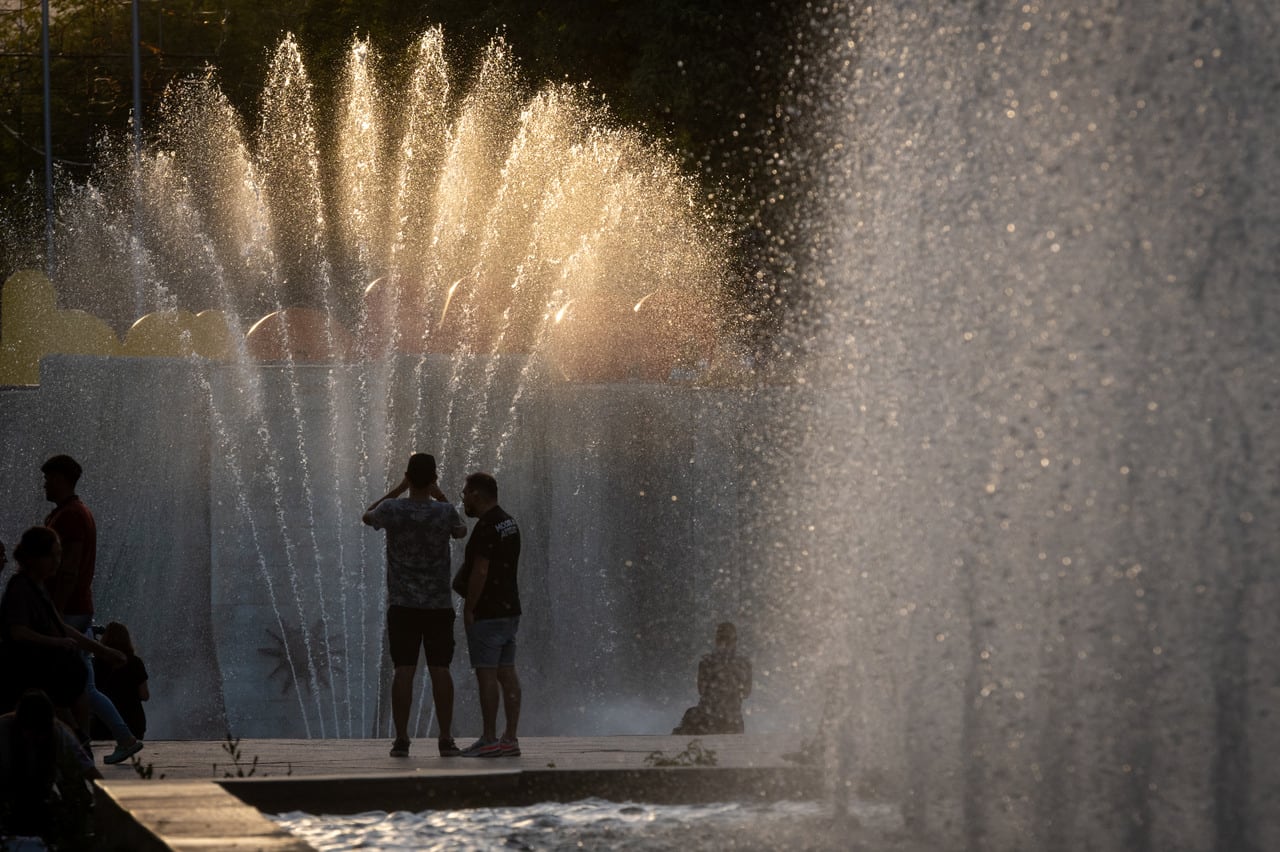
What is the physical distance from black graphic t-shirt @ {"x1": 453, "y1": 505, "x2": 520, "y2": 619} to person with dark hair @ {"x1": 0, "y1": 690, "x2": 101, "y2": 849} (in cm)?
301

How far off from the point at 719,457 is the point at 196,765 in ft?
23.7

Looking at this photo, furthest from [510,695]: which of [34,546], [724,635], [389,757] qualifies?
[724,635]

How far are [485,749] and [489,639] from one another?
1.86 ft

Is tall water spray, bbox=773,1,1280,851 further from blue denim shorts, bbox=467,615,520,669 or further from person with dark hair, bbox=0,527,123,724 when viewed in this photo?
person with dark hair, bbox=0,527,123,724

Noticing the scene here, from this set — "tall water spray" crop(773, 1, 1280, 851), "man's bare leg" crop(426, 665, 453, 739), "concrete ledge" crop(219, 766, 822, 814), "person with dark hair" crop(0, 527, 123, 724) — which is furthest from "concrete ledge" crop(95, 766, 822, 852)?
"man's bare leg" crop(426, 665, 453, 739)

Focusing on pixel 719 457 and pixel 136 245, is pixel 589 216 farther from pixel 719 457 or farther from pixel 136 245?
pixel 136 245

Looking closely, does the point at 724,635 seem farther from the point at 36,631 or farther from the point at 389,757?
the point at 36,631

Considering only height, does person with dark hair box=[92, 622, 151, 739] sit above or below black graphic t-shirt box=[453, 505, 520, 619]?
below

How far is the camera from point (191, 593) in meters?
15.6

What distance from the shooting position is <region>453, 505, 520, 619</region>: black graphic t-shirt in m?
10.4

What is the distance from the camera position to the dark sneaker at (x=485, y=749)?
33.9 feet

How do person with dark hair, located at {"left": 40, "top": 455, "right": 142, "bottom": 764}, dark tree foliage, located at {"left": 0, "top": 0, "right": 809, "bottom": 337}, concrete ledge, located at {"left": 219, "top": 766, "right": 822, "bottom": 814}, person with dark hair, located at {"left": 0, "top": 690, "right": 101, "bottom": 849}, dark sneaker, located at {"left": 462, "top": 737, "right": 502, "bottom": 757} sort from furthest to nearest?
dark tree foliage, located at {"left": 0, "top": 0, "right": 809, "bottom": 337}, dark sneaker, located at {"left": 462, "top": 737, "right": 502, "bottom": 757}, person with dark hair, located at {"left": 40, "top": 455, "right": 142, "bottom": 764}, concrete ledge, located at {"left": 219, "top": 766, "right": 822, "bottom": 814}, person with dark hair, located at {"left": 0, "top": 690, "right": 101, "bottom": 849}

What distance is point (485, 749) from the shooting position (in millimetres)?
10352

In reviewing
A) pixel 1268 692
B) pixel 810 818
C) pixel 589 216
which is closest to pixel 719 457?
pixel 589 216
